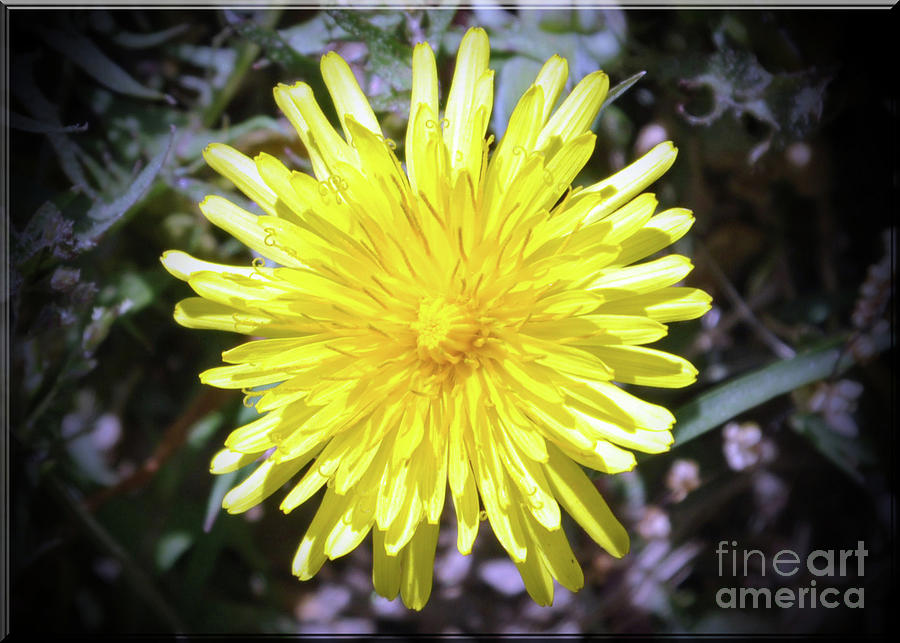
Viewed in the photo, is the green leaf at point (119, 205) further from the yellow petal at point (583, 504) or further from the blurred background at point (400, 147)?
the yellow petal at point (583, 504)

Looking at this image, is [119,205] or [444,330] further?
[119,205]

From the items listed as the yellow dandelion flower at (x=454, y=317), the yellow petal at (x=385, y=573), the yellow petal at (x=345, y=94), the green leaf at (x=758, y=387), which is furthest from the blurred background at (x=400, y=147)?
the yellow petal at (x=385, y=573)

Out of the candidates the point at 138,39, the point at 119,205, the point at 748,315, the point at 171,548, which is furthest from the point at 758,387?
the point at 138,39

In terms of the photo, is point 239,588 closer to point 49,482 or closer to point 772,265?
point 49,482

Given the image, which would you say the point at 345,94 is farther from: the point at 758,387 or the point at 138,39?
the point at 758,387

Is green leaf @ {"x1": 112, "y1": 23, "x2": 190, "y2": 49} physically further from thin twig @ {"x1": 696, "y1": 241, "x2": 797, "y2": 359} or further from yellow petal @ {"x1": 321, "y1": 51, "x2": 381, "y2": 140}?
thin twig @ {"x1": 696, "y1": 241, "x2": 797, "y2": 359}

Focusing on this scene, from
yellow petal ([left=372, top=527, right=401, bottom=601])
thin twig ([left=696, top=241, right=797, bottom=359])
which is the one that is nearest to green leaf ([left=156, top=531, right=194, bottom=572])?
yellow petal ([left=372, top=527, right=401, bottom=601])

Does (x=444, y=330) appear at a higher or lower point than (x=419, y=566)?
higher
